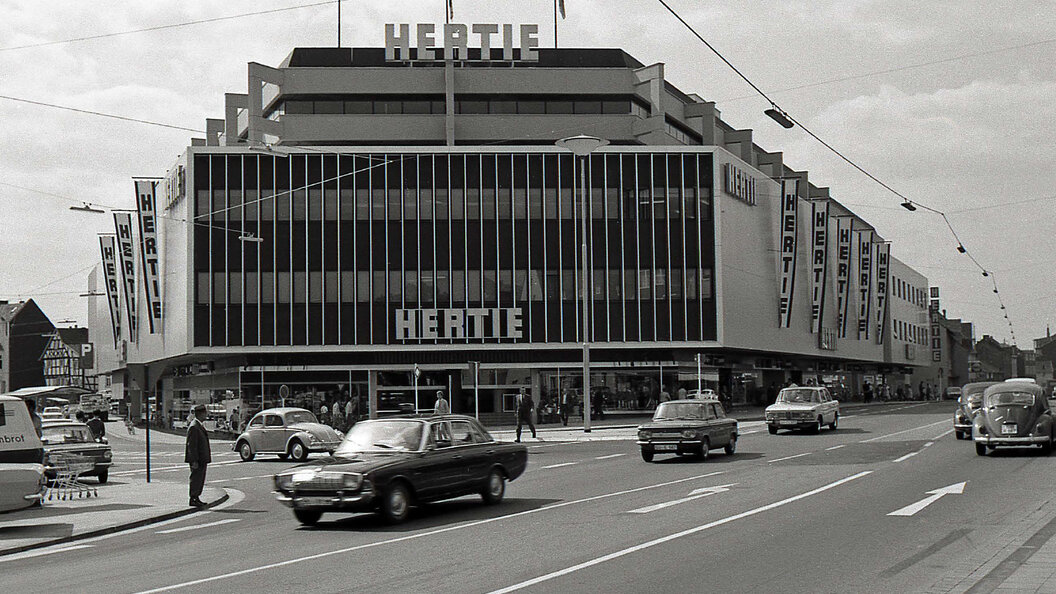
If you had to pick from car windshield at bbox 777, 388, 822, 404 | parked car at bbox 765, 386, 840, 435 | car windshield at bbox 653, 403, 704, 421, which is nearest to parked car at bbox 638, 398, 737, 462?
car windshield at bbox 653, 403, 704, 421

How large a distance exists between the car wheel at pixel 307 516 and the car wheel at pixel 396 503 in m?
0.97

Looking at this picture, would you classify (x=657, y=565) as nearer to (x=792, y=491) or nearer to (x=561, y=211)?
(x=792, y=491)

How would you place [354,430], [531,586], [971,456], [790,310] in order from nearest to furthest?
[531,586], [354,430], [971,456], [790,310]

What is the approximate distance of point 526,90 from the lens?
203 ft

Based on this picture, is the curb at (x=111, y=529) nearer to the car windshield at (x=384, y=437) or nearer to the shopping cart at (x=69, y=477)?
the car windshield at (x=384, y=437)

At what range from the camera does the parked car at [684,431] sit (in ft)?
87.2

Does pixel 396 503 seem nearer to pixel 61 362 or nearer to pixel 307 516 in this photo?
pixel 307 516

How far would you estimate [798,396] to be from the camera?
129 ft

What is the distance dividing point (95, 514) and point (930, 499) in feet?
43.2

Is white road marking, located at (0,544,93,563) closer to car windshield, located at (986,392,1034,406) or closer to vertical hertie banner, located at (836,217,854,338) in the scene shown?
car windshield, located at (986,392,1034,406)

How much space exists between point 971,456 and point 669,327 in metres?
33.8

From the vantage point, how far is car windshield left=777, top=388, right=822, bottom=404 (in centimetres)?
3891

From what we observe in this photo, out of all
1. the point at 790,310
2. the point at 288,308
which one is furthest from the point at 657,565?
the point at 790,310

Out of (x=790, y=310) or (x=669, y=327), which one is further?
(x=790, y=310)
